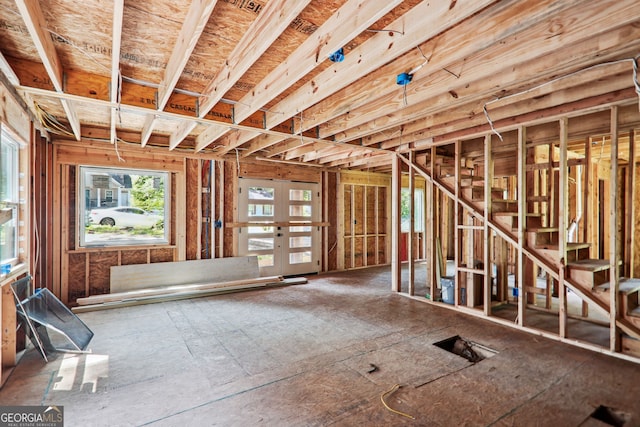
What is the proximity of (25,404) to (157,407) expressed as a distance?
1.02m

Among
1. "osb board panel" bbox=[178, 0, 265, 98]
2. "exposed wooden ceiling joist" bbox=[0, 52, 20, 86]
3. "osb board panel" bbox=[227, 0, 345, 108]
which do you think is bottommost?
"exposed wooden ceiling joist" bbox=[0, 52, 20, 86]

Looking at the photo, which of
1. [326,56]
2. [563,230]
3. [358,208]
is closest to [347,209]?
[358,208]

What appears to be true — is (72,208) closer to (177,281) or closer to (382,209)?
(177,281)

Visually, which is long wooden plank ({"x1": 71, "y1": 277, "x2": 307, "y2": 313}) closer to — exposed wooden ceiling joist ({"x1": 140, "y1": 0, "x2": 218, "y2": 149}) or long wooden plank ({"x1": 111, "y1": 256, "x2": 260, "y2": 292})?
long wooden plank ({"x1": 111, "y1": 256, "x2": 260, "y2": 292})

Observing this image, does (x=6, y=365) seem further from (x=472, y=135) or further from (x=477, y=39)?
(x=472, y=135)

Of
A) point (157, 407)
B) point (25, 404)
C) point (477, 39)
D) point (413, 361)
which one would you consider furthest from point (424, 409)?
point (25, 404)

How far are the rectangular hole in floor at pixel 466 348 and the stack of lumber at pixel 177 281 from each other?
3.39m

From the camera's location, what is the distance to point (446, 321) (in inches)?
158

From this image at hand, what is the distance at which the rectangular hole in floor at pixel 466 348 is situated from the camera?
3.14m

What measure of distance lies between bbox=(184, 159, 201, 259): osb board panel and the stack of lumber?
1.03ft

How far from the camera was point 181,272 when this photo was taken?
5590 millimetres

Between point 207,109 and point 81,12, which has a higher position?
point 81,12

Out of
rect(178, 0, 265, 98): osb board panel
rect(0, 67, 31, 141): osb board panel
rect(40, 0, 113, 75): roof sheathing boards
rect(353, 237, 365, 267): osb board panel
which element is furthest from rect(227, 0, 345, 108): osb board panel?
rect(353, 237, 365, 267): osb board panel

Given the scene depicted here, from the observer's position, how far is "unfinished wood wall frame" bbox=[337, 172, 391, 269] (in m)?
7.88
